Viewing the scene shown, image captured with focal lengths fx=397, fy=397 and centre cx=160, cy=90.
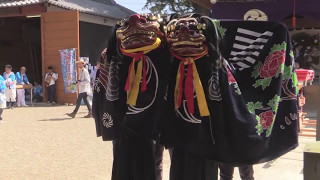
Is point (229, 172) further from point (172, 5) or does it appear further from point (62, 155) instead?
point (172, 5)

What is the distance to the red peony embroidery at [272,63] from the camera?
2.29 meters

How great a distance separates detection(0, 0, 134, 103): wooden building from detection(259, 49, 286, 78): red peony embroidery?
1072cm

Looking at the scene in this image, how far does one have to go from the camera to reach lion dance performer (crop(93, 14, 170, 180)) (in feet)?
7.63

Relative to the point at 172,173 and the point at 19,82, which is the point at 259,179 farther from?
the point at 19,82

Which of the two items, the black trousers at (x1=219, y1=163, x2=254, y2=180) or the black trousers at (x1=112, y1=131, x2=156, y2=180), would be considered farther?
the black trousers at (x1=219, y1=163, x2=254, y2=180)

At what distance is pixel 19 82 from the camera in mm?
13266

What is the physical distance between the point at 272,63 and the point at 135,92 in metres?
0.82

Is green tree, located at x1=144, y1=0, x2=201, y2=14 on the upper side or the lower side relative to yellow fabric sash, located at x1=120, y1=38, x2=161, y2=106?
upper

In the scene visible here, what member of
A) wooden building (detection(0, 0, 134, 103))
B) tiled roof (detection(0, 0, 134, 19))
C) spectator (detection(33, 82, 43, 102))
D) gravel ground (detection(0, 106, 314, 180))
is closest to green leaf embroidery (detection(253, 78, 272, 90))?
gravel ground (detection(0, 106, 314, 180))

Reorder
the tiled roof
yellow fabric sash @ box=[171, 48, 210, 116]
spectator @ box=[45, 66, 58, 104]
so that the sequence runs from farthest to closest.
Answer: the tiled roof → spectator @ box=[45, 66, 58, 104] → yellow fabric sash @ box=[171, 48, 210, 116]

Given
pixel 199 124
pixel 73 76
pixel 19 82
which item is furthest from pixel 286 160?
pixel 19 82

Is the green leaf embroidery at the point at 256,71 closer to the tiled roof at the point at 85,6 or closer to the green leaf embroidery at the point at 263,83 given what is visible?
the green leaf embroidery at the point at 263,83

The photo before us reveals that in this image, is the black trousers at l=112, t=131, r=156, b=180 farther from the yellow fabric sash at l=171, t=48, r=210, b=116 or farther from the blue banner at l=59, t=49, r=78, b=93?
the blue banner at l=59, t=49, r=78, b=93

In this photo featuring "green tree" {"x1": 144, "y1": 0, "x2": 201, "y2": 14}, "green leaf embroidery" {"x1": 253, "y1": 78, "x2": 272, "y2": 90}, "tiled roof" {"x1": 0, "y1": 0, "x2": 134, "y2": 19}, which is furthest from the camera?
"green tree" {"x1": 144, "y1": 0, "x2": 201, "y2": 14}
